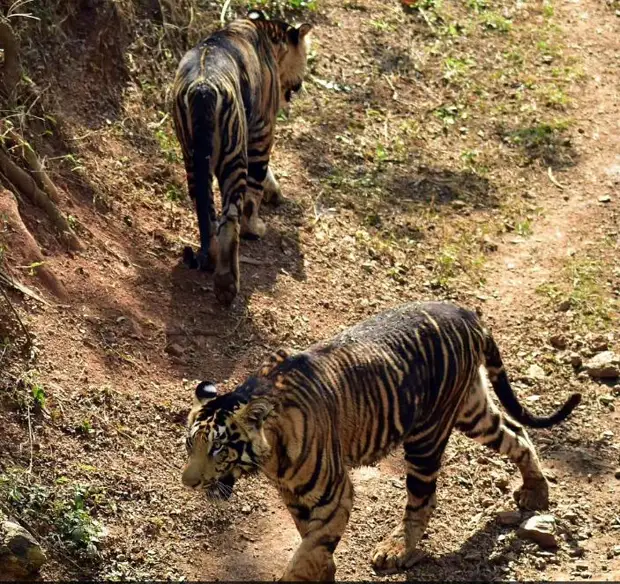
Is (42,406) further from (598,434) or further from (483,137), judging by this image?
(483,137)

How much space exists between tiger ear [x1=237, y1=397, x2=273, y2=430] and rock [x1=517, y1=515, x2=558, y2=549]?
74.0 inches

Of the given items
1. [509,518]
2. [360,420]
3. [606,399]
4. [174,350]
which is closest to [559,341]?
[606,399]

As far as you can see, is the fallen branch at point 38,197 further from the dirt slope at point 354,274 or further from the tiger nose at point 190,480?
the tiger nose at point 190,480

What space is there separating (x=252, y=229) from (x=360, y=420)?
3412mm

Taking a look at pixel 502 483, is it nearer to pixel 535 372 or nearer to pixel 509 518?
pixel 509 518

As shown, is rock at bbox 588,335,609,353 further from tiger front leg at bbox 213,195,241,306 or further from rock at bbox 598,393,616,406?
tiger front leg at bbox 213,195,241,306

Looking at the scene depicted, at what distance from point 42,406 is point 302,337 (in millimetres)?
2129

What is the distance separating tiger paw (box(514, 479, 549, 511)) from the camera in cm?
646

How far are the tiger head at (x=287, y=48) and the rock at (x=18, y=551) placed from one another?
511 centimetres

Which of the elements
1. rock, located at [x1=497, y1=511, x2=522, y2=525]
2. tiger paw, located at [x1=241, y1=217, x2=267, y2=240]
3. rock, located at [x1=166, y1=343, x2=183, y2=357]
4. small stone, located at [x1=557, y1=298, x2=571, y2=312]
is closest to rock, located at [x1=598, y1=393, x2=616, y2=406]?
small stone, located at [x1=557, y1=298, x2=571, y2=312]

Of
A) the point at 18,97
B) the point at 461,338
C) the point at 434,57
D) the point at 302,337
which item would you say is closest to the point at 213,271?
the point at 302,337

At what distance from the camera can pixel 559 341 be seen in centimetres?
807

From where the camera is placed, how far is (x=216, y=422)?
5059mm

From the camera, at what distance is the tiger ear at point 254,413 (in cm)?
508
